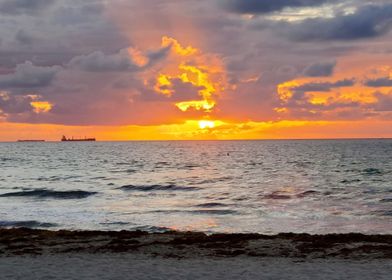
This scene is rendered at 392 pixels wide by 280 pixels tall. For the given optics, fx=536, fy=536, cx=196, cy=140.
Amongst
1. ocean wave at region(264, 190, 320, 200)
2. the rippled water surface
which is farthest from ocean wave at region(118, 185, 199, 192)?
ocean wave at region(264, 190, 320, 200)

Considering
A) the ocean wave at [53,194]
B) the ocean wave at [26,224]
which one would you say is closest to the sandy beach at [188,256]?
the ocean wave at [26,224]

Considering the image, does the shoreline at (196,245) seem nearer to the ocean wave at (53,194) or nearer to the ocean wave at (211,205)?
the ocean wave at (211,205)

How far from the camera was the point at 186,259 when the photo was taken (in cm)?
1702

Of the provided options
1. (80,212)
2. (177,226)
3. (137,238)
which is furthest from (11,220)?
(137,238)

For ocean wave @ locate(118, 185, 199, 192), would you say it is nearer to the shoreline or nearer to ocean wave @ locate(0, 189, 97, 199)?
ocean wave @ locate(0, 189, 97, 199)

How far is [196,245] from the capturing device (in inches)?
768

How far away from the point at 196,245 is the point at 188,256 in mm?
1987

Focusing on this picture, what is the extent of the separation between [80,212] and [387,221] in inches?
780

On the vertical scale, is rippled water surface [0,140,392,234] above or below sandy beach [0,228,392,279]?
→ below

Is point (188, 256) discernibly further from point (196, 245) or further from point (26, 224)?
point (26, 224)

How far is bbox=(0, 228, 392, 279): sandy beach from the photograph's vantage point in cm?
1485

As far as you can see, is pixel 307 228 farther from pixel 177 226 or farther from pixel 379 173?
pixel 379 173

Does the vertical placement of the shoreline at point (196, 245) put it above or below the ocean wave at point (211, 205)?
above

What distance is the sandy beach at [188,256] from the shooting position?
14.9 m
